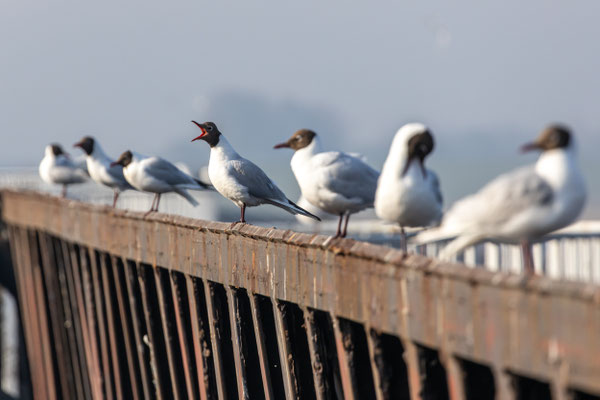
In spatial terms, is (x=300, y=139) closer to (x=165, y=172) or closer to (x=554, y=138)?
(x=554, y=138)

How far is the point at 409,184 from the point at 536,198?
136 centimetres

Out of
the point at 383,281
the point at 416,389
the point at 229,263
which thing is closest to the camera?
the point at 416,389

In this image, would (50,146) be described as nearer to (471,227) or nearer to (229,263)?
(229,263)

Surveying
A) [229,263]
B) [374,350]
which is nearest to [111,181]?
[229,263]

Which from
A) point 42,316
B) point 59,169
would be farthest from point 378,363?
point 59,169

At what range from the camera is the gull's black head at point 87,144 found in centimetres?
2195

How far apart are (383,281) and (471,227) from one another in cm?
102

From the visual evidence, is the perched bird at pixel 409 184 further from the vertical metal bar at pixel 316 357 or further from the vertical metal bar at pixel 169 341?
the vertical metal bar at pixel 169 341

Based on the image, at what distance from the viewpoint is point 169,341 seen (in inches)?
516

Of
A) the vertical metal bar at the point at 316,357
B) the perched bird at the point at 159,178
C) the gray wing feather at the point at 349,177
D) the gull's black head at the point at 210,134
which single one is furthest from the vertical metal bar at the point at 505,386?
the perched bird at the point at 159,178

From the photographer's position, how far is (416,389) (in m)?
6.77

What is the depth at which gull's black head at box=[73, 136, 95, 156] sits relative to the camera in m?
22.0

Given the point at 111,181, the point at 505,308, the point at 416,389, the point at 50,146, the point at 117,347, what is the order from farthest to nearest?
the point at 50,146, the point at 111,181, the point at 117,347, the point at 416,389, the point at 505,308

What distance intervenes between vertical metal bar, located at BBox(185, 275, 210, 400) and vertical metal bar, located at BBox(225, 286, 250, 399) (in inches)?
37.5
